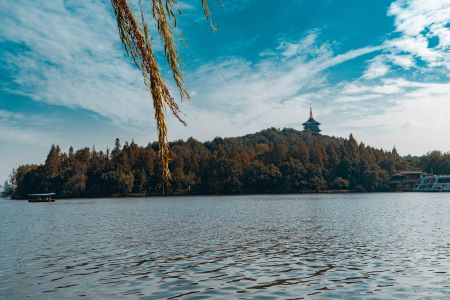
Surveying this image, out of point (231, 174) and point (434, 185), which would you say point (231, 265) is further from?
point (434, 185)

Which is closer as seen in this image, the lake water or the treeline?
the lake water

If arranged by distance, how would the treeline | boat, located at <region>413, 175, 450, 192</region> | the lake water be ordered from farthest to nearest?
boat, located at <region>413, 175, 450, 192</region> → the treeline → the lake water

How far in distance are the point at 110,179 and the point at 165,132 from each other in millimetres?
186572

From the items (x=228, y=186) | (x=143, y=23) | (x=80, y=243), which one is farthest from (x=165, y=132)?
Result: (x=228, y=186)

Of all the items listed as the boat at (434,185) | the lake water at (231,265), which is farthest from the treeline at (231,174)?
the lake water at (231,265)

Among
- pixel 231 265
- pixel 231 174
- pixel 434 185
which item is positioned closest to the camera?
pixel 231 265

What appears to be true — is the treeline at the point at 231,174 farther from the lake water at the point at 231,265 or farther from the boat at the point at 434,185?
the lake water at the point at 231,265

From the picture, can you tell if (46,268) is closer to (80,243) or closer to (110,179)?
(80,243)

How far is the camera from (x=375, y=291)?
16297mm

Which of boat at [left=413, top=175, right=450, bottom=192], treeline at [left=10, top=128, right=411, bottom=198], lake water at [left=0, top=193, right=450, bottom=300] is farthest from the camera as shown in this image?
boat at [left=413, top=175, right=450, bottom=192]

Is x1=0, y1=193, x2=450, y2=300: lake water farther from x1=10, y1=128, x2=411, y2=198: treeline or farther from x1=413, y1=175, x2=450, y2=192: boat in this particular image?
x1=413, y1=175, x2=450, y2=192: boat

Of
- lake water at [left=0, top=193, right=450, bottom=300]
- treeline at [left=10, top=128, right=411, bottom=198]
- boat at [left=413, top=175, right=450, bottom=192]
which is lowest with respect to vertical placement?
lake water at [left=0, top=193, right=450, bottom=300]

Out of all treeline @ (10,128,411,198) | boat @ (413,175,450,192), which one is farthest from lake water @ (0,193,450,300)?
boat @ (413,175,450,192)

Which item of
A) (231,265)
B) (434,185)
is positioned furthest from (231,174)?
(231,265)
